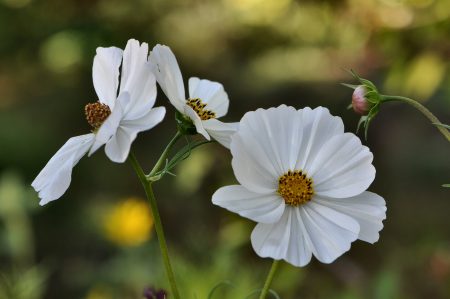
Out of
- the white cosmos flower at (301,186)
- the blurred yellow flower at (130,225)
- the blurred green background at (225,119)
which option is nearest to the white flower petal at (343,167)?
the white cosmos flower at (301,186)

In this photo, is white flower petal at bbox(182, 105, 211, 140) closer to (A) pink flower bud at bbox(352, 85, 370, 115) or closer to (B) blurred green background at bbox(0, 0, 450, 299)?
(A) pink flower bud at bbox(352, 85, 370, 115)

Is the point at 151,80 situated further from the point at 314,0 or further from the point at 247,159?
the point at 314,0

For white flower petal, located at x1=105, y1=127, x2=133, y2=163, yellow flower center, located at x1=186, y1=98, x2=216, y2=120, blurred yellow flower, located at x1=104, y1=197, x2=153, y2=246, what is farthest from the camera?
blurred yellow flower, located at x1=104, y1=197, x2=153, y2=246

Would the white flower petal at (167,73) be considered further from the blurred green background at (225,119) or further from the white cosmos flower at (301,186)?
the blurred green background at (225,119)

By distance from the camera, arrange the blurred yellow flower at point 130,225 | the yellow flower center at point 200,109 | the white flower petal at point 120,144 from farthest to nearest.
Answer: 1. the blurred yellow flower at point 130,225
2. the yellow flower center at point 200,109
3. the white flower petal at point 120,144

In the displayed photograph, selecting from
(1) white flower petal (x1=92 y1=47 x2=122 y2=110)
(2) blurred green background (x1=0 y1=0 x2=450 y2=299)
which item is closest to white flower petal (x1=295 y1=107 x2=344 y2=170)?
(1) white flower petal (x1=92 y1=47 x2=122 y2=110)
